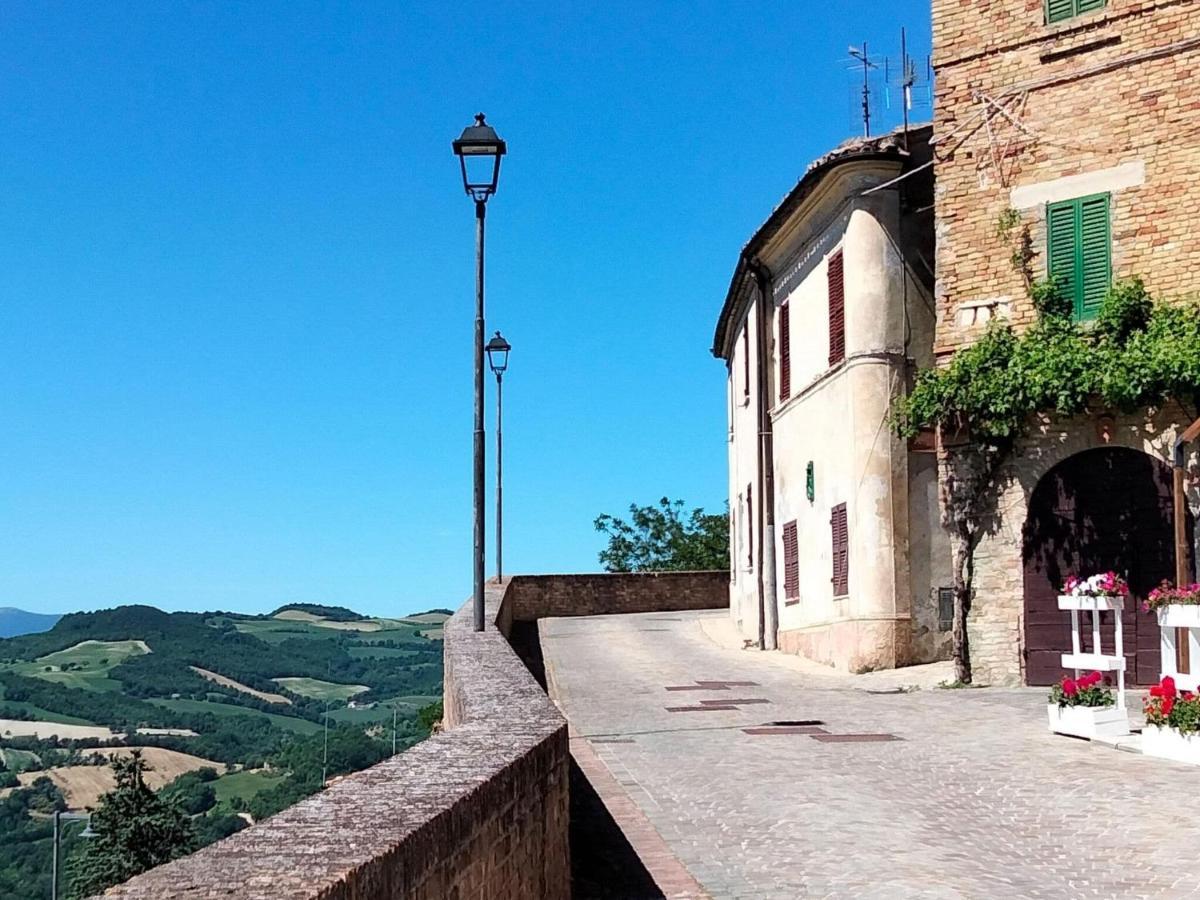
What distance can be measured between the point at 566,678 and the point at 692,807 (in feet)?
35.8

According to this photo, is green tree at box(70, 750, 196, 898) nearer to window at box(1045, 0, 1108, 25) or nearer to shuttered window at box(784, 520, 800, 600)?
shuttered window at box(784, 520, 800, 600)

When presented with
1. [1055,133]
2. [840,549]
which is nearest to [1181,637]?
[1055,133]

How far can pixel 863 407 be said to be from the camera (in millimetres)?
19953

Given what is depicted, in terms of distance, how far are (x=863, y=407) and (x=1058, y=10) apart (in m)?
5.87

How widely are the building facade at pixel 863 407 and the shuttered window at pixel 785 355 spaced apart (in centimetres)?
63

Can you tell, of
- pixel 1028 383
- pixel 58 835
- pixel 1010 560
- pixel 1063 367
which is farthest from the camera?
pixel 58 835

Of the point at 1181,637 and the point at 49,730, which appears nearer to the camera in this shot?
the point at 1181,637

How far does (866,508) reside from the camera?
1980 centimetres

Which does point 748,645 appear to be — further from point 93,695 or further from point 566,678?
point 93,695

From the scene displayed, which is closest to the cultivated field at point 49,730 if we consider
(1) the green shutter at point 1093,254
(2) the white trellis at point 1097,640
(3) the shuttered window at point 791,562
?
(3) the shuttered window at point 791,562

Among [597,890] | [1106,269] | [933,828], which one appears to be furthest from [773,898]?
[1106,269]

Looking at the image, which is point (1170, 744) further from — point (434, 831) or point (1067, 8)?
point (1067, 8)

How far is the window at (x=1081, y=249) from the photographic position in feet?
55.0

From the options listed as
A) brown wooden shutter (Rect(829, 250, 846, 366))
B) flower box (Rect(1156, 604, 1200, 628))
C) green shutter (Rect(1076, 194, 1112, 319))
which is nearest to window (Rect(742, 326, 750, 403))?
brown wooden shutter (Rect(829, 250, 846, 366))
